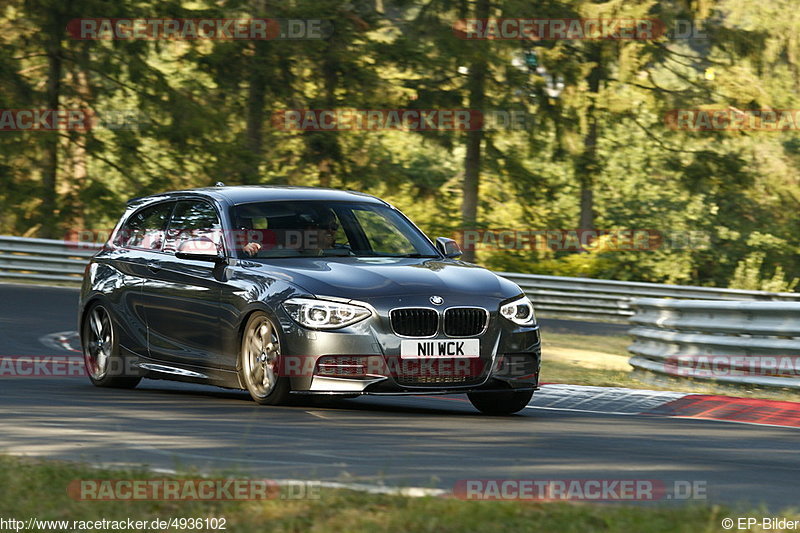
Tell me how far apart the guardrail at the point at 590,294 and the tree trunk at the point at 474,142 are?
110 inches

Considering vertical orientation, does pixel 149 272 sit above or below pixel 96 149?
above

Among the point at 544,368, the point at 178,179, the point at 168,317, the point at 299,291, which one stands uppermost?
the point at 299,291

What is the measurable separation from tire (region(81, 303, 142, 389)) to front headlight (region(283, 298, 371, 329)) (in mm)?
2765

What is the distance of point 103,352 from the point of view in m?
12.3

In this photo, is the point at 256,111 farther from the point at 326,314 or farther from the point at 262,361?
the point at 326,314

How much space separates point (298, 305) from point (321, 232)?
1.30m

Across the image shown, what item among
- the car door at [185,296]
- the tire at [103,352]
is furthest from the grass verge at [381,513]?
the tire at [103,352]

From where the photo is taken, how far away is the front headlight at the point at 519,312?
1016cm

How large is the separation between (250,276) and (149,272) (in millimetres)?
1586

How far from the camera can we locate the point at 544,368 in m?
16.3

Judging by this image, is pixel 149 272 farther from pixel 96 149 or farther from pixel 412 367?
pixel 96 149

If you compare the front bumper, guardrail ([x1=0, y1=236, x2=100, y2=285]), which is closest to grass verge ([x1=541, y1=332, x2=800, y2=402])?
the front bumper

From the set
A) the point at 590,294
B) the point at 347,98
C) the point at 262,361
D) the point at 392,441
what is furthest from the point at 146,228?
the point at 347,98

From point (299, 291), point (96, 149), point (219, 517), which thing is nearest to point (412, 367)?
point (299, 291)
